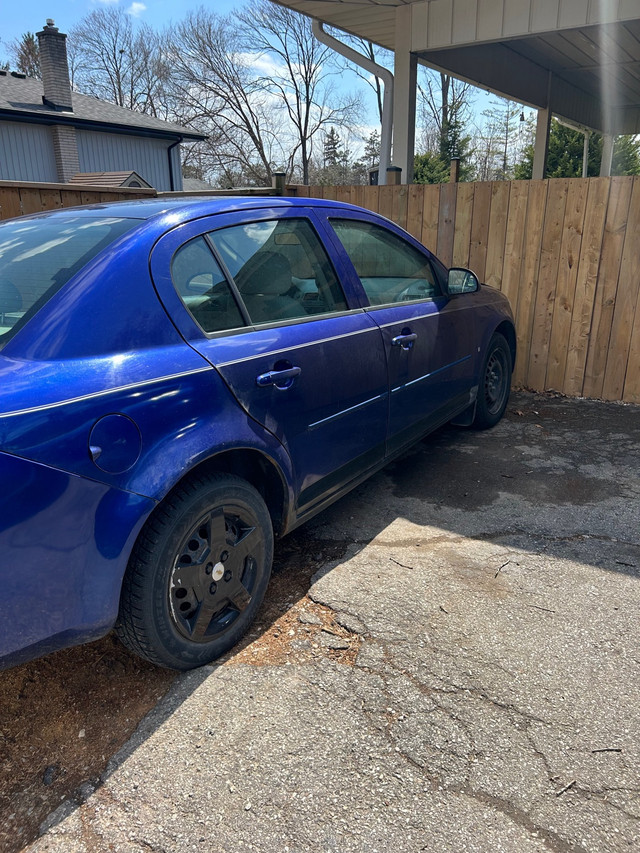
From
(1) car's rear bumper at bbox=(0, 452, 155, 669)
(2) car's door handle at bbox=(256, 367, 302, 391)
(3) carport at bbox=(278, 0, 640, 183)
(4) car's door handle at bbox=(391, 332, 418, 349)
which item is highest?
(3) carport at bbox=(278, 0, 640, 183)

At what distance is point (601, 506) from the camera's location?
3.73 m

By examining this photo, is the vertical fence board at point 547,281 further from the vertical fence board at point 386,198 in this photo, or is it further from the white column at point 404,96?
the white column at point 404,96

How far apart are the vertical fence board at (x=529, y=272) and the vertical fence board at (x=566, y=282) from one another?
21cm

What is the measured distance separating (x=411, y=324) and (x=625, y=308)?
→ 9.61 ft

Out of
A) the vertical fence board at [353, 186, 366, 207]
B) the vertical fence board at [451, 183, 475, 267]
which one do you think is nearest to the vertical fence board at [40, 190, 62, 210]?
the vertical fence board at [353, 186, 366, 207]

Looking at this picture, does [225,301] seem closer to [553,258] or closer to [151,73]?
[553,258]

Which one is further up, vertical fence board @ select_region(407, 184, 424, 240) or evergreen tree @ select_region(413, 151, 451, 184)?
evergreen tree @ select_region(413, 151, 451, 184)

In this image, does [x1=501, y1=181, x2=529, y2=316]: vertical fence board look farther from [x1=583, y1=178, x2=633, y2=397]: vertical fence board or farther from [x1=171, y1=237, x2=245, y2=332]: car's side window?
[x1=171, y1=237, x2=245, y2=332]: car's side window

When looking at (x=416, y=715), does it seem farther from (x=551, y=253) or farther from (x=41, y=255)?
(x=551, y=253)

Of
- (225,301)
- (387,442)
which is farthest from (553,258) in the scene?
(225,301)

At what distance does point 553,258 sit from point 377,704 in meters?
4.75

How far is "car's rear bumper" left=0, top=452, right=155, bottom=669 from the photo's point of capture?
5.57 ft

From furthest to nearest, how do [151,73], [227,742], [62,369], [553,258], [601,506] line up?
[151,73], [553,258], [601,506], [227,742], [62,369]

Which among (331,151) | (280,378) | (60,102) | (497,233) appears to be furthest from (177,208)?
(331,151)
